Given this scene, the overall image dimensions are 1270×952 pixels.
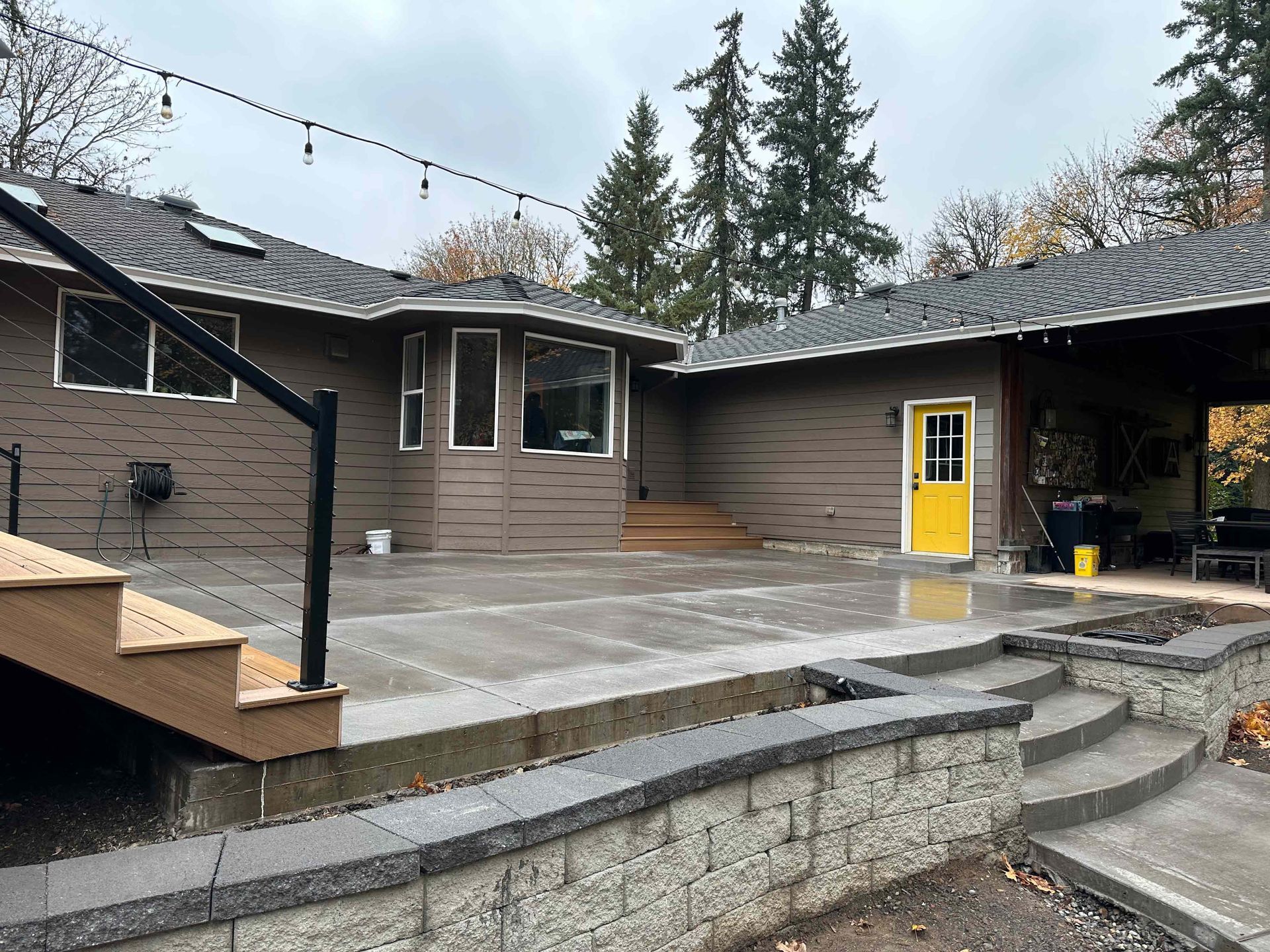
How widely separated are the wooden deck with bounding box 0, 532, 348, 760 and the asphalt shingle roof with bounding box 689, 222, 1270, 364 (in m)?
8.05

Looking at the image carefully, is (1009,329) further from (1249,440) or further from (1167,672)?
(1249,440)

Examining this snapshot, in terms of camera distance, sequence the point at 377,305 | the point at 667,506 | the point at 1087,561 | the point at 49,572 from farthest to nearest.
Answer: the point at 667,506
the point at 377,305
the point at 1087,561
the point at 49,572

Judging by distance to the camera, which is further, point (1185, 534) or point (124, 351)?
point (1185, 534)

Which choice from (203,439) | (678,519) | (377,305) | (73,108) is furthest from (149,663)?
(73,108)

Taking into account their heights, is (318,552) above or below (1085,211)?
below

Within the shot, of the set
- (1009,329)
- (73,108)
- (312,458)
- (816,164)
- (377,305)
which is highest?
(816,164)

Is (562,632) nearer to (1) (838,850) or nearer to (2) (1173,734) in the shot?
(1) (838,850)

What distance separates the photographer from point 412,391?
9570mm

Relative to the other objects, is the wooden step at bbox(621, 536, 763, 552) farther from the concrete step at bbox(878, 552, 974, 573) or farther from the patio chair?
the patio chair

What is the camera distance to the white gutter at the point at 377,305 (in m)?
7.75

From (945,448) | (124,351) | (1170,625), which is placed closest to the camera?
(1170,625)

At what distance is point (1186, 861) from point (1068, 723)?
87 centimetres

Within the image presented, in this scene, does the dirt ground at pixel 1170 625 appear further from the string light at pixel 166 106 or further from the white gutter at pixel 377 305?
the string light at pixel 166 106

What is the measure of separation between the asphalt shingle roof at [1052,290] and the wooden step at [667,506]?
6.70ft
